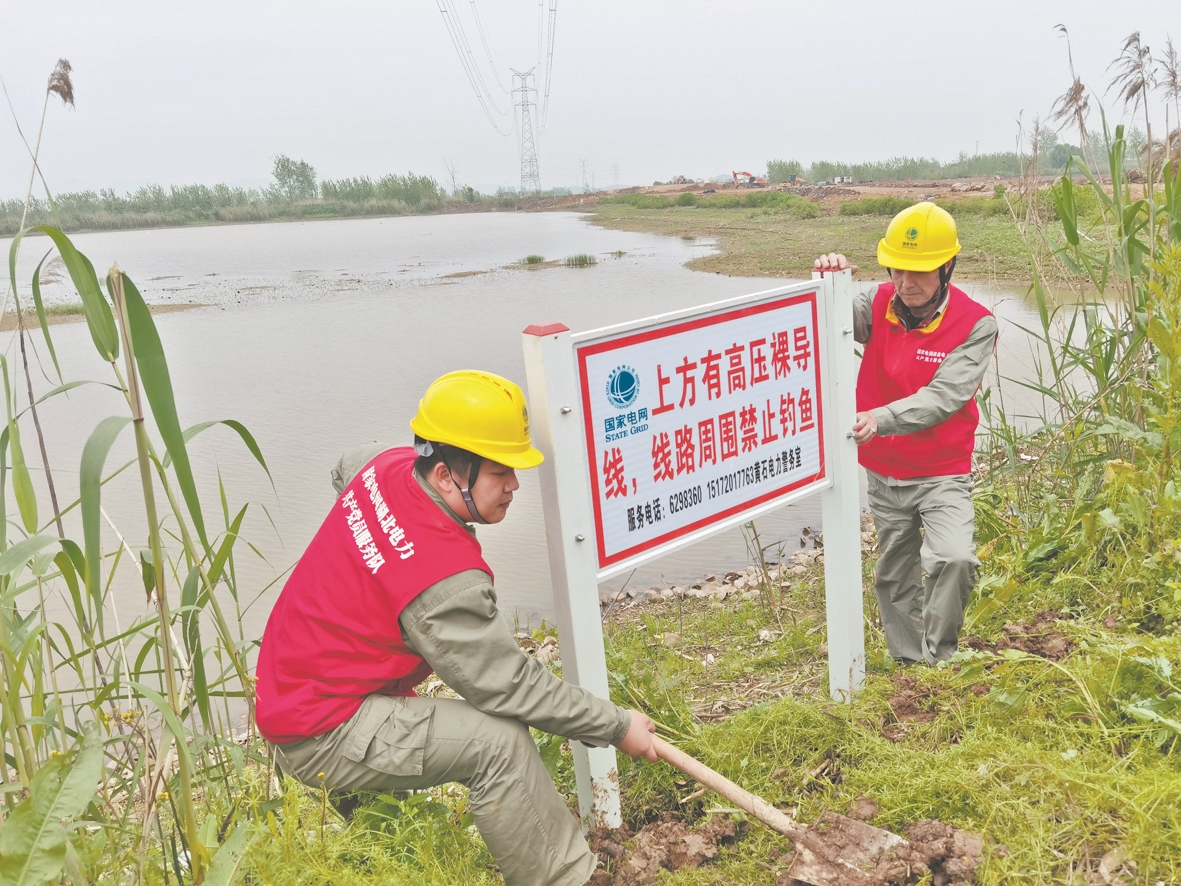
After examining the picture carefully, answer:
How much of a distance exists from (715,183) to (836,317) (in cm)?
5358

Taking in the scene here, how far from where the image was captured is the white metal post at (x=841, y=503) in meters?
2.99

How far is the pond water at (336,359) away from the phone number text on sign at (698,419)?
1221 millimetres

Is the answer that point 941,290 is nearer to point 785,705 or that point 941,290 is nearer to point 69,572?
point 785,705

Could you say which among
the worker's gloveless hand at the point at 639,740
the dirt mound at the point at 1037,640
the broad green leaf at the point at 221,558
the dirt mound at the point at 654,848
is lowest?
the dirt mound at the point at 654,848

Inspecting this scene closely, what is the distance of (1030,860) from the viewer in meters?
2.07

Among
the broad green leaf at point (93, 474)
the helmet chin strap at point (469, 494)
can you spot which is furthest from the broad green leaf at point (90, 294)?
the helmet chin strap at point (469, 494)

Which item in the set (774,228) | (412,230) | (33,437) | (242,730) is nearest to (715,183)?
(412,230)

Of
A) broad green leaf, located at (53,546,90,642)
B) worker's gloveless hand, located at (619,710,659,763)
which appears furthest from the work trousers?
broad green leaf, located at (53,546,90,642)

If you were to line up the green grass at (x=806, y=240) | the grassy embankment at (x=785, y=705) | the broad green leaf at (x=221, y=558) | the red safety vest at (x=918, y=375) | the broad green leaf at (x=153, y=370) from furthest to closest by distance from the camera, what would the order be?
the green grass at (x=806, y=240), the red safety vest at (x=918, y=375), the broad green leaf at (x=221, y=558), the grassy embankment at (x=785, y=705), the broad green leaf at (x=153, y=370)

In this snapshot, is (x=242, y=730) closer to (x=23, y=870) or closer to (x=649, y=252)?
(x=23, y=870)

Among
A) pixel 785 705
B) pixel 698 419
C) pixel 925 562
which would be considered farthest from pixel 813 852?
pixel 925 562

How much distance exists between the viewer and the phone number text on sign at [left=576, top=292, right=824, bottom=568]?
8.00ft

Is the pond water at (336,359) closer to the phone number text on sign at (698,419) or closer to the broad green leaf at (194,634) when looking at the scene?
the broad green leaf at (194,634)

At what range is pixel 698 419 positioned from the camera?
2.63m
